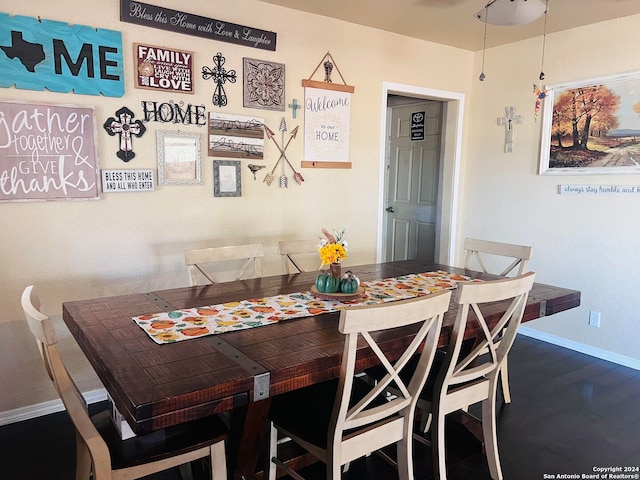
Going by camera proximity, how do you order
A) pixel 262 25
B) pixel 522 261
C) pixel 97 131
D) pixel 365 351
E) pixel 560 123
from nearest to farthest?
pixel 365 351
pixel 97 131
pixel 522 261
pixel 262 25
pixel 560 123

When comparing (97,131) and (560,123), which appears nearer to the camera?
(97,131)

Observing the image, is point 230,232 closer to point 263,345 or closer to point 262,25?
point 262,25

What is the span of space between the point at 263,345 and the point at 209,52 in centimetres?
210

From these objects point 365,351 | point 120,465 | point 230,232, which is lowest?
point 120,465

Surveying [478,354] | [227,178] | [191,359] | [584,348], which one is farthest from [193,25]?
[584,348]

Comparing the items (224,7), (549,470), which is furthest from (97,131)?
(549,470)

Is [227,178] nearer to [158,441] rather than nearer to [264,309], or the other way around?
[264,309]

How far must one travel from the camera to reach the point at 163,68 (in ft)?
8.91

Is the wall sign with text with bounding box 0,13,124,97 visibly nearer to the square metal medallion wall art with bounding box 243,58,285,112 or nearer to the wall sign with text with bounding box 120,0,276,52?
the wall sign with text with bounding box 120,0,276,52

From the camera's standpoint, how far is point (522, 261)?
9.21ft

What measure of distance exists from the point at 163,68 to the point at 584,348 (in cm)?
362

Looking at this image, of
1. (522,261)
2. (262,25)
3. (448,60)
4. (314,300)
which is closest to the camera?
(314,300)

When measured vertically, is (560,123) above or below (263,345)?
above

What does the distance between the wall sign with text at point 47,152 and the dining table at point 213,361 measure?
2.79 feet
